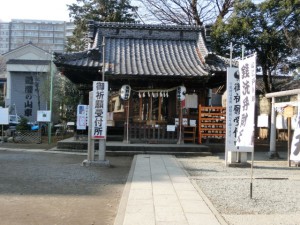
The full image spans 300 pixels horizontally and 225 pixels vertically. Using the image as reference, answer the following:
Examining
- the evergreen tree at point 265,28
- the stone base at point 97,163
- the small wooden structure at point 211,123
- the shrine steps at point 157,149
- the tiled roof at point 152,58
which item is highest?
the evergreen tree at point 265,28

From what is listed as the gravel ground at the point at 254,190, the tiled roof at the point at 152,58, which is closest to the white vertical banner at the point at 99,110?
the gravel ground at the point at 254,190

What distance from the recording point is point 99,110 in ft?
39.3

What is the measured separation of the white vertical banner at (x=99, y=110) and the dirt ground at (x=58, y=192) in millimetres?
1112

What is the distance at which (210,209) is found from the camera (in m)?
6.60

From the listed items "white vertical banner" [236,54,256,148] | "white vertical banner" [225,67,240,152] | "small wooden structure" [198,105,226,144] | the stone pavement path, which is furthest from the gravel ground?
"small wooden structure" [198,105,226,144]

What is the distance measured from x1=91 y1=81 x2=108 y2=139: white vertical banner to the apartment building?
8756 cm

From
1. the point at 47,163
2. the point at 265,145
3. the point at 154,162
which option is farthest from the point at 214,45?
the point at 47,163

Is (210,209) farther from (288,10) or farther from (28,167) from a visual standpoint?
(288,10)

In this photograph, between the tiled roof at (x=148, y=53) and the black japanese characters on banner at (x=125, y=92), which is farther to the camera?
the black japanese characters on banner at (x=125, y=92)

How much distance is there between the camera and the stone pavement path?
5906mm

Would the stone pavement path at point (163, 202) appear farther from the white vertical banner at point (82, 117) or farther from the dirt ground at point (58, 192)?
the white vertical banner at point (82, 117)

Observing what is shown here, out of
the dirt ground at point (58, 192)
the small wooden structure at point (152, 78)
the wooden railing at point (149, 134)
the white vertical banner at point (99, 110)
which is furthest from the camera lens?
the wooden railing at point (149, 134)

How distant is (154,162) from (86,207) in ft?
20.2

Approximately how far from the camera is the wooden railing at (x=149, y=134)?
17.0m
